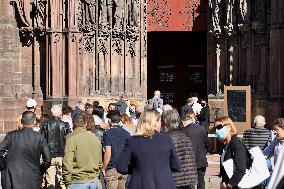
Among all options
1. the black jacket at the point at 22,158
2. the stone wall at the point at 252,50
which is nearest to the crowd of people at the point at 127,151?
the black jacket at the point at 22,158

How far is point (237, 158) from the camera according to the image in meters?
7.89

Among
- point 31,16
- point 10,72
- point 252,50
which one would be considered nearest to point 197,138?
point 252,50

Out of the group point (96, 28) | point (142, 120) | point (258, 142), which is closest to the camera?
point (142, 120)

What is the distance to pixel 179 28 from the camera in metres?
26.6

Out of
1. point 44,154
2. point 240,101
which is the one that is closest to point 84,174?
point 44,154

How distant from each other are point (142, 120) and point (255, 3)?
15.0 m

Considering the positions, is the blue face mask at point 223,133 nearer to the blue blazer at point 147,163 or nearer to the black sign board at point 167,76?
the blue blazer at point 147,163

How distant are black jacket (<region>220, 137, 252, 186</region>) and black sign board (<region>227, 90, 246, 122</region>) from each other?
12.3 m

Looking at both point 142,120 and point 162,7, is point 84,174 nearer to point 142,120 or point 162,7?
point 142,120

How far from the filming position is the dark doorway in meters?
28.9

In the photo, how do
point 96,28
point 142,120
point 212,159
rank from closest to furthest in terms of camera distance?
point 142,120
point 212,159
point 96,28

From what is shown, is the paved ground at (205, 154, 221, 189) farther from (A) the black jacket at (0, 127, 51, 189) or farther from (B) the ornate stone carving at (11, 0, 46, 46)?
(B) the ornate stone carving at (11, 0, 46, 46)

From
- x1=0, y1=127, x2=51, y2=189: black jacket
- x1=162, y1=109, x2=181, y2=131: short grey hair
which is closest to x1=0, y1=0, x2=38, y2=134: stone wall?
x1=0, y1=127, x2=51, y2=189: black jacket

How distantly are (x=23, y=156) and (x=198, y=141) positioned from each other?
10.9 ft
